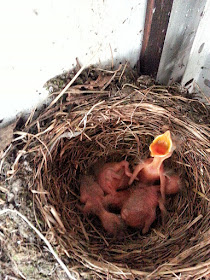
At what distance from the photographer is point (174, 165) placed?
133 cm

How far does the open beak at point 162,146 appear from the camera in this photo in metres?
1.09

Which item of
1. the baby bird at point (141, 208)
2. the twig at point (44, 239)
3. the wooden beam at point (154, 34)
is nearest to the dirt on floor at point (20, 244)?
the twig at point (44, 239)

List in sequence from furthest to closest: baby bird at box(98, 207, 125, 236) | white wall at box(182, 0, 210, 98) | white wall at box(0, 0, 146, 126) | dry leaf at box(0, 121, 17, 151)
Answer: white wall at box(182, 0, 210, 98) → baby bird at box(98, 207, 125, 236) → dry leaf at box(0, 121, 17, 151) → white wall at box(0, 0, 146, 126)

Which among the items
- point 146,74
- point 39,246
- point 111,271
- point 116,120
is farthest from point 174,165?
point 39,246

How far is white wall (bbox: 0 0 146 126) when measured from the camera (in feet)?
2.99

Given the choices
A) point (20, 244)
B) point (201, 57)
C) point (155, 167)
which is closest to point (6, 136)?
point (20, 244)

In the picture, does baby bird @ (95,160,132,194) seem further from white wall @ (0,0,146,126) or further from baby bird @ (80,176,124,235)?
white wall @ (0,0,146,126)

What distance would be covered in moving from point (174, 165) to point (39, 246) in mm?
668

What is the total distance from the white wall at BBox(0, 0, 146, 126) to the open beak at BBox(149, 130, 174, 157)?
40 centimetres

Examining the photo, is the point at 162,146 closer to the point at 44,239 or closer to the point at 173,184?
the point at 173,184

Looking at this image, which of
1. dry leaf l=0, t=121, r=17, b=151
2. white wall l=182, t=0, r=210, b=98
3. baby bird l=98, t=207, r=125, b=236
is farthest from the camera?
white wall l=182, t=0, r=210, b=98

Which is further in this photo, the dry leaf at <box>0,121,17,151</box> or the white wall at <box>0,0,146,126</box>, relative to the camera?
the dry leaf at <box>0,121,17,151</box>

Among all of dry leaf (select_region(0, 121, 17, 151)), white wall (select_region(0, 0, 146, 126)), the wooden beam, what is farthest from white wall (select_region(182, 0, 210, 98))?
dry leaf (select_region(0, 121, 17, 151))

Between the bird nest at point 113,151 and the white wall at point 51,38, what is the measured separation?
0.29 feet
